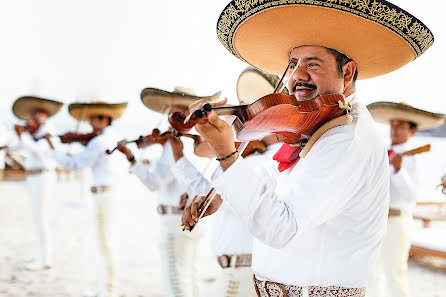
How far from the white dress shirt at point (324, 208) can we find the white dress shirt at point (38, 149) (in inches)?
184

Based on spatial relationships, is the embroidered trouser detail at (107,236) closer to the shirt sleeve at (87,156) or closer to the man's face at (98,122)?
the shirt sleeve at (87,156)

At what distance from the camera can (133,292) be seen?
4473 mm

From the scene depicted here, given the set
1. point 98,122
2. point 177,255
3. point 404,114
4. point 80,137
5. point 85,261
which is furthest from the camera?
point 85,261

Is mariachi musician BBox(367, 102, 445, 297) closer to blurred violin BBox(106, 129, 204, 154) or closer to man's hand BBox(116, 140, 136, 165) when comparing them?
blurred violin BBox(106, 129, 204, 154)

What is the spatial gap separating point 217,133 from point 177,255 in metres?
2.32

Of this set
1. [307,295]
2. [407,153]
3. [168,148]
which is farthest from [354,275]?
[407,153]

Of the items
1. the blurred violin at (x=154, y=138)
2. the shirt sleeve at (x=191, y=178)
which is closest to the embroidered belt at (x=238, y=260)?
the shirt sleeve at (x=191, y=178)

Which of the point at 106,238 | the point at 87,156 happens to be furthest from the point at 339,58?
the point at 87,156

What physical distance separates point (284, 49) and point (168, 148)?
6.22 feet

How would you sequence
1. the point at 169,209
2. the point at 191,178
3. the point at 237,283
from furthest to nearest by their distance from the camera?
the point at 169,209 → the point at 191,178 → the point at 237,283

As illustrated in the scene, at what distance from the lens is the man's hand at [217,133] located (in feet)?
3.53

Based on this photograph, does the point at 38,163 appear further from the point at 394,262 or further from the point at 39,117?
the point at 394,262

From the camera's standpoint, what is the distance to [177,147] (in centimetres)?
283

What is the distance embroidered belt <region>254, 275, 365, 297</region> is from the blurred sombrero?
4.74ft
